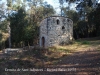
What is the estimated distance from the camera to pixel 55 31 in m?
18.0

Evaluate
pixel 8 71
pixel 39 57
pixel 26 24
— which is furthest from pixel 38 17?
pixel 8 71

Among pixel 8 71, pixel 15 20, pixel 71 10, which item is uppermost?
pixel 71 10

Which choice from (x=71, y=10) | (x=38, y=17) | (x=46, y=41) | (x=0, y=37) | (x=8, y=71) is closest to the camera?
(x=8, y=71)

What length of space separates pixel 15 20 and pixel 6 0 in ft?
24.7

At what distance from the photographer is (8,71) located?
7.38 metres

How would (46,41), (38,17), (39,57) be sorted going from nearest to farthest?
1. (39,57)
2. (46,41)
3. (38,17)

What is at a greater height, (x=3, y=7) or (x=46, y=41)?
(x=3, y=7)

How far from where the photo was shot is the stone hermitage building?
59.1 ft

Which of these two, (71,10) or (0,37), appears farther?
(71,10)

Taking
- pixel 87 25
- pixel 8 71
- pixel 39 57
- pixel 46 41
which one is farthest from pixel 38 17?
pixel 8 71

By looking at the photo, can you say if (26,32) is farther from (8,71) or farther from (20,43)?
(8,71)

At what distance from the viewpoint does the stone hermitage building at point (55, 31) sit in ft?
59.1

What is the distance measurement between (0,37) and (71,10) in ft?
59.4

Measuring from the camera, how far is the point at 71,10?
118 feet
